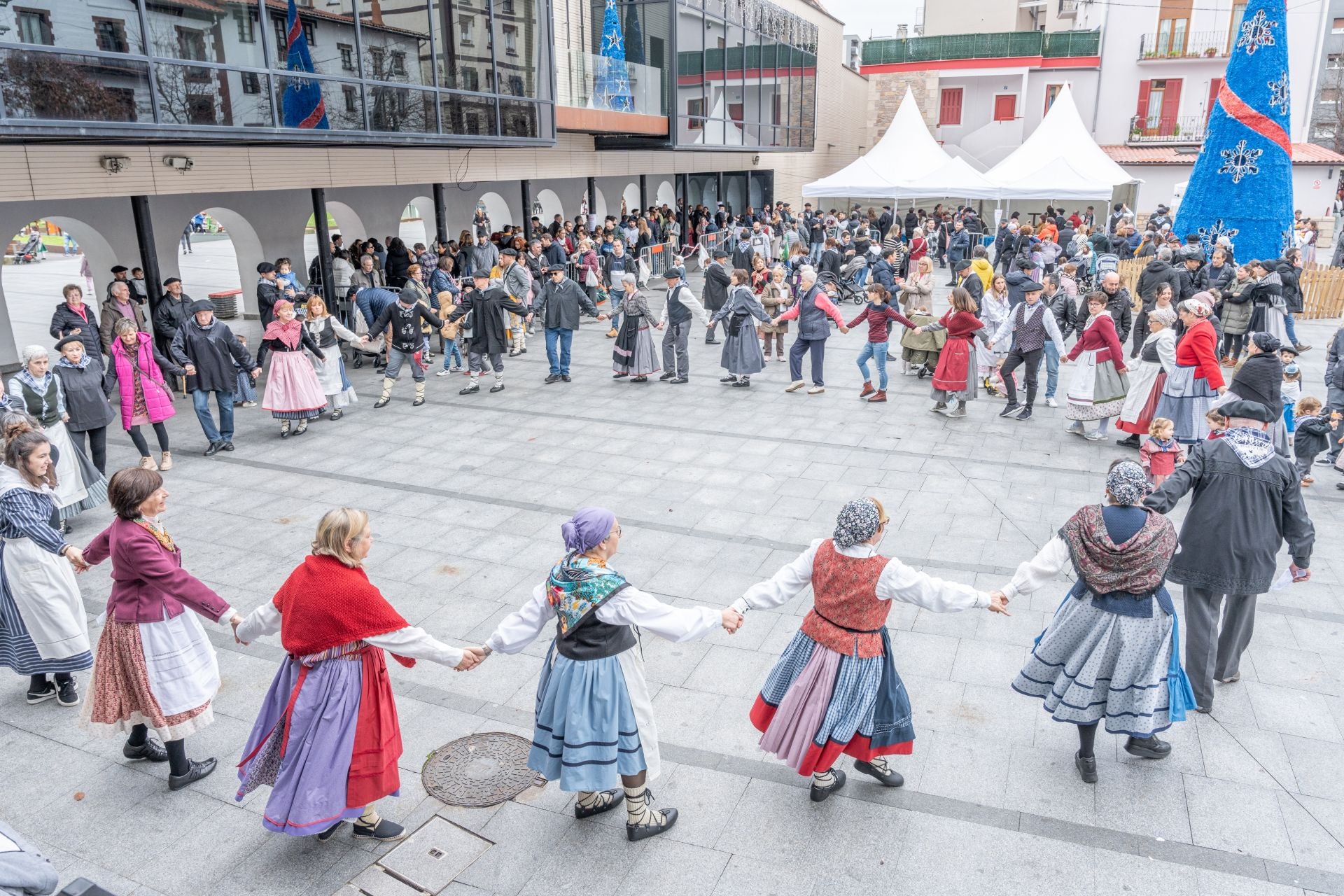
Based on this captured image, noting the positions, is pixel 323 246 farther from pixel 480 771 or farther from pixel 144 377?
pixel 480 771

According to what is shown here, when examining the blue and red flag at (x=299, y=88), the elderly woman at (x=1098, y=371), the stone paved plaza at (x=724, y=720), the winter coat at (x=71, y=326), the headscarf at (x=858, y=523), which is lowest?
the stone paved plaza at (x=724, y=720)

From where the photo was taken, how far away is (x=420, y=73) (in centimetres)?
1348

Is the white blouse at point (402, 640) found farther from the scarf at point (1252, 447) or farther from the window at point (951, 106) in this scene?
the window at point (951, 106)

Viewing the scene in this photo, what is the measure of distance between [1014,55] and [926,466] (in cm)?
3499

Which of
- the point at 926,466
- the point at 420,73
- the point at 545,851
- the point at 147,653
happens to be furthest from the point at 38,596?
the point at 420,73

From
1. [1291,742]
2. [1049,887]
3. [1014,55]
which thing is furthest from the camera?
[1014,55]

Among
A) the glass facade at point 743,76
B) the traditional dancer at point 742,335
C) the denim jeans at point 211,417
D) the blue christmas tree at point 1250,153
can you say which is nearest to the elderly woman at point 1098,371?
the traditional dancer at point 742,335

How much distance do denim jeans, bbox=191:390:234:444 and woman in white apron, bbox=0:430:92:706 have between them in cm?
499

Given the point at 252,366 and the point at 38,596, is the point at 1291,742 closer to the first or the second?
the point at 38,596

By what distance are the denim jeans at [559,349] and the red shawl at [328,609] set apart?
9.64 metres

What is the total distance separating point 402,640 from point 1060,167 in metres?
22.3

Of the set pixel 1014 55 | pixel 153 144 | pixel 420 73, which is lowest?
pixel 153 144

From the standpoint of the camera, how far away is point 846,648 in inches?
163

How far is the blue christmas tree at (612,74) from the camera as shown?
1916 cm
